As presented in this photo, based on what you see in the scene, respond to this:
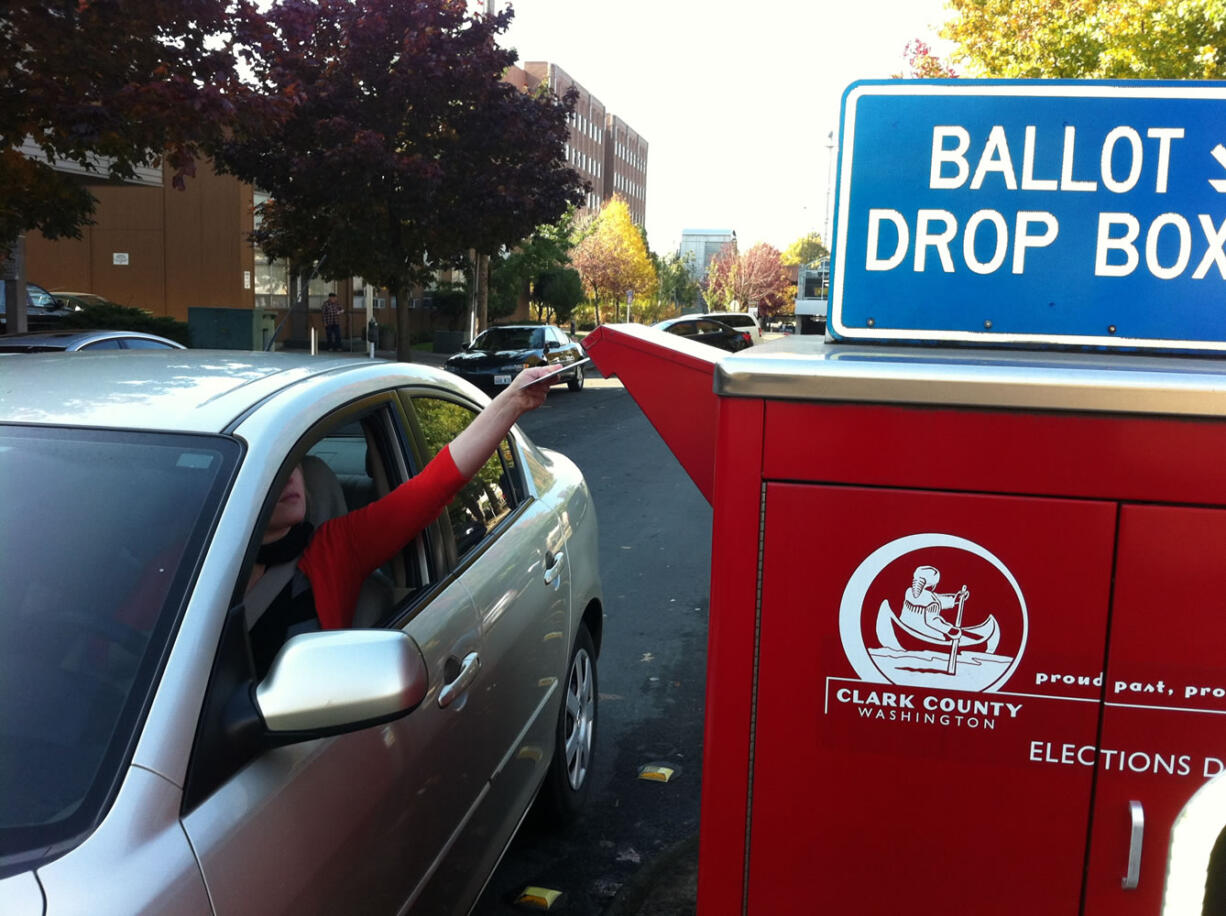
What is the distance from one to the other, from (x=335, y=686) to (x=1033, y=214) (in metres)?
1.53

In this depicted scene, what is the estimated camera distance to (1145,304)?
2.04 m

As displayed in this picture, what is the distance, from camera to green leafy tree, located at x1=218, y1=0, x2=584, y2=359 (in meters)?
18.4

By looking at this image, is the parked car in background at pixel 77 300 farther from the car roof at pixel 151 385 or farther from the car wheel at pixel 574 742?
the car roof at pixel 151 385

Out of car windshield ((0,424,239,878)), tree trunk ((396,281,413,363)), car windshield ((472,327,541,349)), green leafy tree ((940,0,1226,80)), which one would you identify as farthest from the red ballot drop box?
car windshield ((472,327,541,349))

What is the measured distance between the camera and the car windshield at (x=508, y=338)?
2270 cm

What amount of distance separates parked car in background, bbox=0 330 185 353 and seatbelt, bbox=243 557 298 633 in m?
4.98

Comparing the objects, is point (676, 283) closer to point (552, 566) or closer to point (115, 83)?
point (115, 83)

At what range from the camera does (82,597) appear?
205 centimetres

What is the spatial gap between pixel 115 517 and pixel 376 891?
908 millimetres

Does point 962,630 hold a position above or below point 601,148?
below

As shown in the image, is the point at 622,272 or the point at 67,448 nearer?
the point at 67,448

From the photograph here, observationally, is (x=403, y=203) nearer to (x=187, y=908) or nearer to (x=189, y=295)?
(x=189, y=295)

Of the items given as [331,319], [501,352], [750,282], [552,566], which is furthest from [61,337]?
[750,282]

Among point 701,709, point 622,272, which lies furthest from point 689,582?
point 622,272
